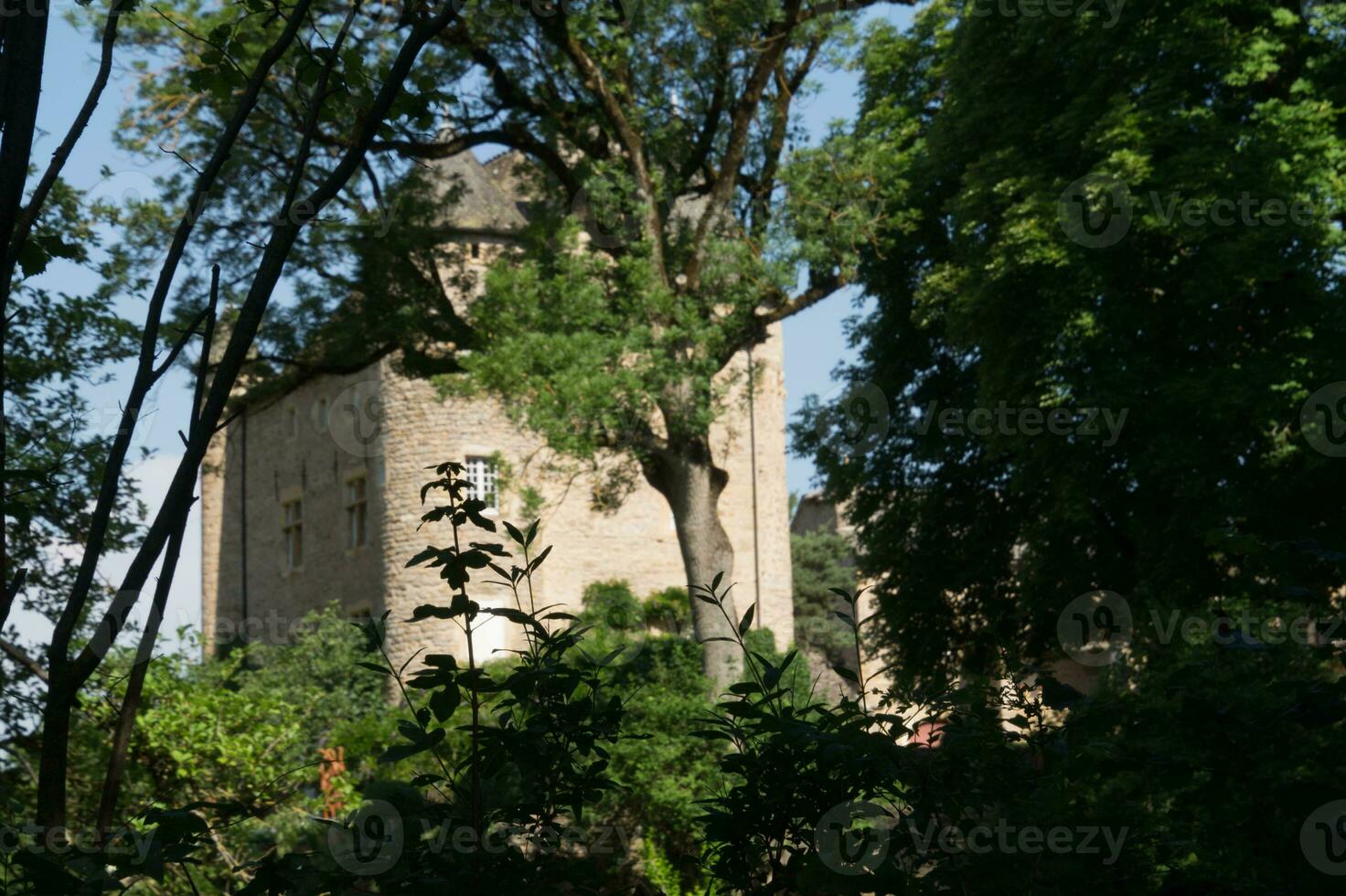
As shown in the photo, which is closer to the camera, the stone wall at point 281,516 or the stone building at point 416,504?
the stone building at point 416,504

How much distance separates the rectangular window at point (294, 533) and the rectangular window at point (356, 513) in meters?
3.10

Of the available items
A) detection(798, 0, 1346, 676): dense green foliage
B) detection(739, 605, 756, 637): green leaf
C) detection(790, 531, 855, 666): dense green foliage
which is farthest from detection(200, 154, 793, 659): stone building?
detection(739, 605, 756, 637): green leaf

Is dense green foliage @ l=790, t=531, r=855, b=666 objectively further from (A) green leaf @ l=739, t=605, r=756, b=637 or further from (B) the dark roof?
(A) green leaf @ l=739, t=605, r=756, b=637

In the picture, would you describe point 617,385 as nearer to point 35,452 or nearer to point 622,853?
point 622,853

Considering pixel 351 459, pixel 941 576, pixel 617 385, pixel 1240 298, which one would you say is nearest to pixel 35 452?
pixel 617 385

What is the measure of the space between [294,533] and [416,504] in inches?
295

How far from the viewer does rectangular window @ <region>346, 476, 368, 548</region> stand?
109 ft

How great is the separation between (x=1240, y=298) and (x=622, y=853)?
391 inches

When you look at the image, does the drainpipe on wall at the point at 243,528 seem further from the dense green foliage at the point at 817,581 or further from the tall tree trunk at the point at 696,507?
the tall tree trunk at the point at 696,507

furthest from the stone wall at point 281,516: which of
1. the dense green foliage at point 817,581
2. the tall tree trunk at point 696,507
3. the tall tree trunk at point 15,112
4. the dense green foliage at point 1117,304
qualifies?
the tall tree trunk at point 15,112

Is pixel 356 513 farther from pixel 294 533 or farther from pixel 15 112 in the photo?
pixel 15 112

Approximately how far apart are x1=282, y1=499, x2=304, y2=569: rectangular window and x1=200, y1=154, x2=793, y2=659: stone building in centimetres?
5

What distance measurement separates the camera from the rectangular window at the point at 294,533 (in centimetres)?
3650

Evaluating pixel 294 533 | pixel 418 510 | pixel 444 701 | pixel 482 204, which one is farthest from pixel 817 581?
pixel 444 701
